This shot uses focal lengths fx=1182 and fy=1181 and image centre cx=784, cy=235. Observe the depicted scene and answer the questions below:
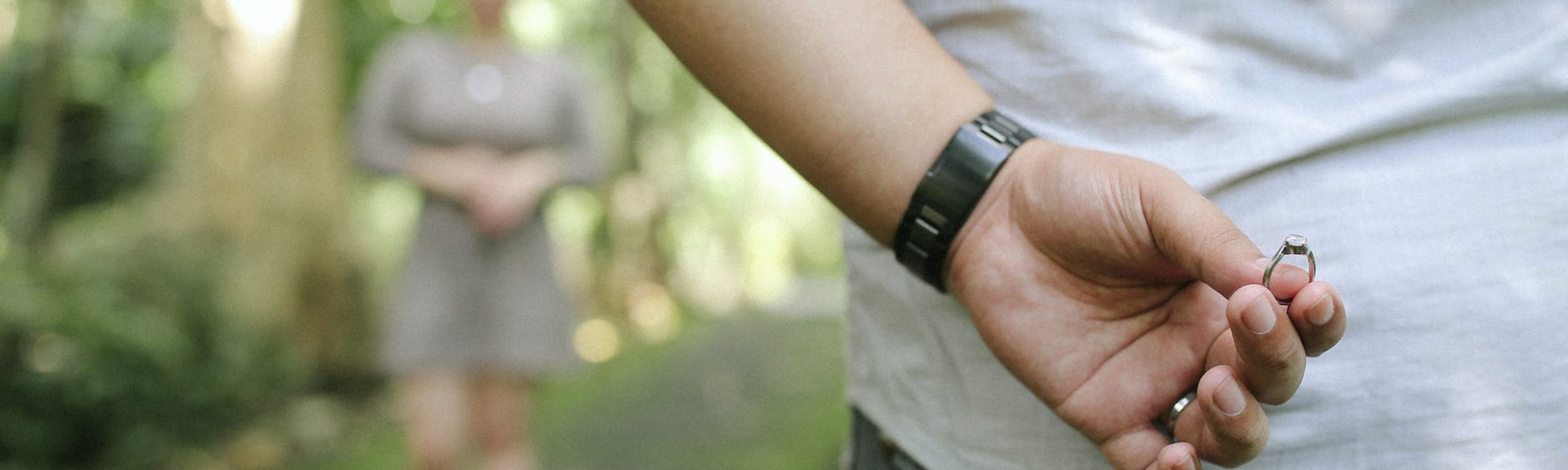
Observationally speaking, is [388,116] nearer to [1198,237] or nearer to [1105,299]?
[1105,299]

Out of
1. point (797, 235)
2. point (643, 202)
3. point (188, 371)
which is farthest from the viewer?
point (797, 235)

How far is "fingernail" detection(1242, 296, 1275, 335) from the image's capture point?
78cm

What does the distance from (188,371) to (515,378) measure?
6.83 ft

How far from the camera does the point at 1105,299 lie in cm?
101

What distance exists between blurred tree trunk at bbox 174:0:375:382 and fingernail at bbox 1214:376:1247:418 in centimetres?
643

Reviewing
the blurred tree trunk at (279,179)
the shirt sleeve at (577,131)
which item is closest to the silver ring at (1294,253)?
the shirt sleeve at (577,131)

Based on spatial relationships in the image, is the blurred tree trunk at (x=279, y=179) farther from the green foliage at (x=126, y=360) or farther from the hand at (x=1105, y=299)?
the hand at (x=1105, y=299)

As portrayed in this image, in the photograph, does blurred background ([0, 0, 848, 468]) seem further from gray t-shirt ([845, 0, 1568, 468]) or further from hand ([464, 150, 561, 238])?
gray t-shirt ([845, 0, 1568, 468])

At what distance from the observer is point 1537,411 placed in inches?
35.3

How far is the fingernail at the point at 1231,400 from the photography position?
2.79 feet

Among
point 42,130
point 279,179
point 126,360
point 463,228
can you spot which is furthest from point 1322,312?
point 279,179

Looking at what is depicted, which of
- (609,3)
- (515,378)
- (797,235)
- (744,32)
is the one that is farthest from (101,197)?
(744,32)

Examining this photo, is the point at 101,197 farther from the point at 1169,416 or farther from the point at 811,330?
the point at 1169,416

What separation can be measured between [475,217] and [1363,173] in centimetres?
367
